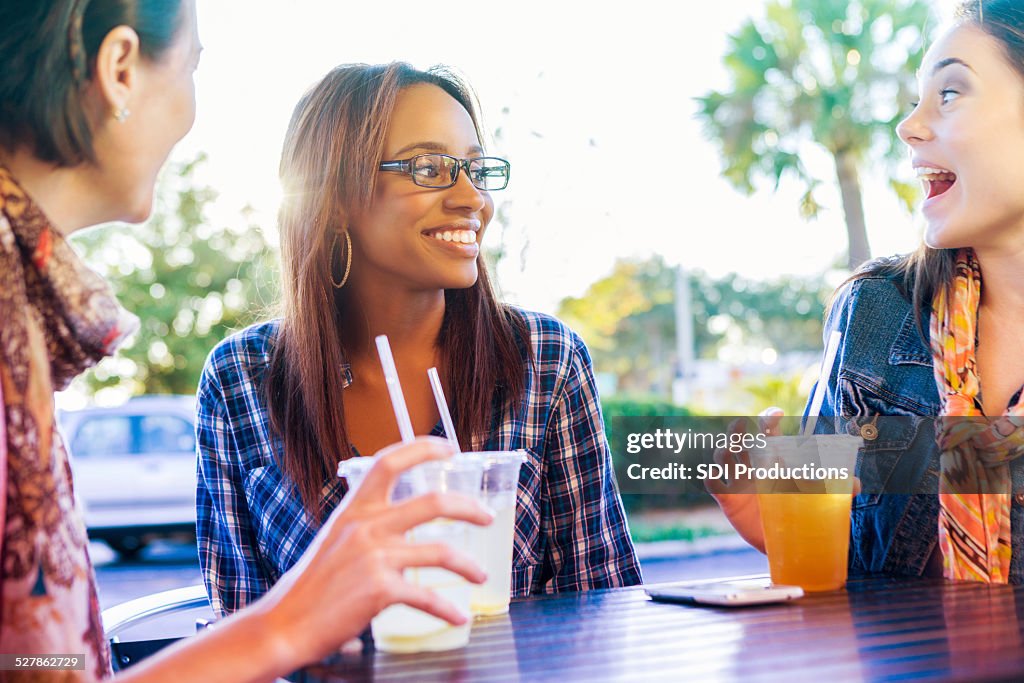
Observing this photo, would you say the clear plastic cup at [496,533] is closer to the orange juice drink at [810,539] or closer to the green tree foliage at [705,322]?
the orange juice drink at [810,539]

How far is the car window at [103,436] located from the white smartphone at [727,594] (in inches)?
417

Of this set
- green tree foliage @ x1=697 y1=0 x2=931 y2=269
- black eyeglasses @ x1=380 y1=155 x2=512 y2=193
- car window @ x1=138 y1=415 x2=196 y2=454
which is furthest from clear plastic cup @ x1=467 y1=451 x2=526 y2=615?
green tree foliage @ x1=697 y1=0 x2=931 y2=269

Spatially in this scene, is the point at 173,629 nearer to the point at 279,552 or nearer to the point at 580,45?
the point at 279,552

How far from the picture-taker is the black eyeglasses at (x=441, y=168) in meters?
2.48

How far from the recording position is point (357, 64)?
2.66 meters

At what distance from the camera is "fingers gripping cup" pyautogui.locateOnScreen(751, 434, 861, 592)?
5.65 ft

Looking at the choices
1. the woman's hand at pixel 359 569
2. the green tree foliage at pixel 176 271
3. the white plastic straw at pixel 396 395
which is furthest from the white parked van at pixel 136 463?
the woman's hand at pixel 359 569

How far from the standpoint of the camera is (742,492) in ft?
6.83

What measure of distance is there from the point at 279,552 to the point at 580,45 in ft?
42.4

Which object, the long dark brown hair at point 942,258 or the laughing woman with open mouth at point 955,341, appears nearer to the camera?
the laughing woman with open mouth at point 955,341

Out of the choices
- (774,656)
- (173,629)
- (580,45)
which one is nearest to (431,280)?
(774,656)

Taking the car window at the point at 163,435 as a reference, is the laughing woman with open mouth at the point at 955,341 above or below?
above

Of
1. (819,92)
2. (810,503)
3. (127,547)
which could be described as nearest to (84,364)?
(810,503)

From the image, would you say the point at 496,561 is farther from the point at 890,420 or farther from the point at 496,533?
the point at 890,420
